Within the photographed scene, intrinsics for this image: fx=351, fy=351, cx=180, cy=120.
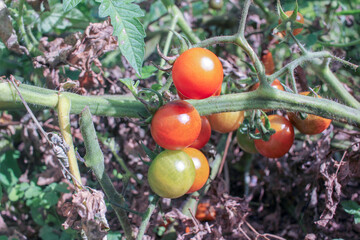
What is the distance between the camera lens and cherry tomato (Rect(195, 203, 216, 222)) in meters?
1.62

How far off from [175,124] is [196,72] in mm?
162

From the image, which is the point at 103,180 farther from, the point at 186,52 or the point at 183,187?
the point at 186,52

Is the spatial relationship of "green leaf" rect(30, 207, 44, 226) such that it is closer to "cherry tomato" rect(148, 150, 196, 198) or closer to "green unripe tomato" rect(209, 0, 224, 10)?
"cherry tomato" rect(148, 150, 196, 198)

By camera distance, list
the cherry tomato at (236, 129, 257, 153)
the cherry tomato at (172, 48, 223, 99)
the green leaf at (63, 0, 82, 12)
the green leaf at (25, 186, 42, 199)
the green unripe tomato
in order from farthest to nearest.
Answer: the green unripe tomato, the green leaf at (25, 186, 42, 199), the cherry tomato at (236, 129, 257, 153), the green leaf at (63, 0, 82, 12), the cherry tomato at (172, 48, 223, 99)

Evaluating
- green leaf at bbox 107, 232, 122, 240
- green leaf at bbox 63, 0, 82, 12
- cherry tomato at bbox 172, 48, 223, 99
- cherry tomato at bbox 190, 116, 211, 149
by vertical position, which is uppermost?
green leaf at bbox 63, 0, 82, 12

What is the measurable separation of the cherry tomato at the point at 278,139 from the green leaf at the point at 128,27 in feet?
1.88

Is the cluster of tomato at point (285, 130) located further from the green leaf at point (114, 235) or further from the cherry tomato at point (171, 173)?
the green leaf at point (114, 235)

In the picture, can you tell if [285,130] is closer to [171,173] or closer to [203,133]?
[203,133]

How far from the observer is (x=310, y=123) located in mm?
1337

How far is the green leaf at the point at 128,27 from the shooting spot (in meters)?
1.15

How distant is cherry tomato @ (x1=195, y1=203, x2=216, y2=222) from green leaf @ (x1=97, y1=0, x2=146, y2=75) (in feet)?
2.66

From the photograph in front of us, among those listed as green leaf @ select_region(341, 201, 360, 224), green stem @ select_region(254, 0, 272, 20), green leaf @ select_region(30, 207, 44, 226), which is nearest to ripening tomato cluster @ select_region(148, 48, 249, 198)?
green leaf @ select_region(341, 201, 360, 224)

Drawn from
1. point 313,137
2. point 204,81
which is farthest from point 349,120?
point 313,137

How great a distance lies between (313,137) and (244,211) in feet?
1.94
